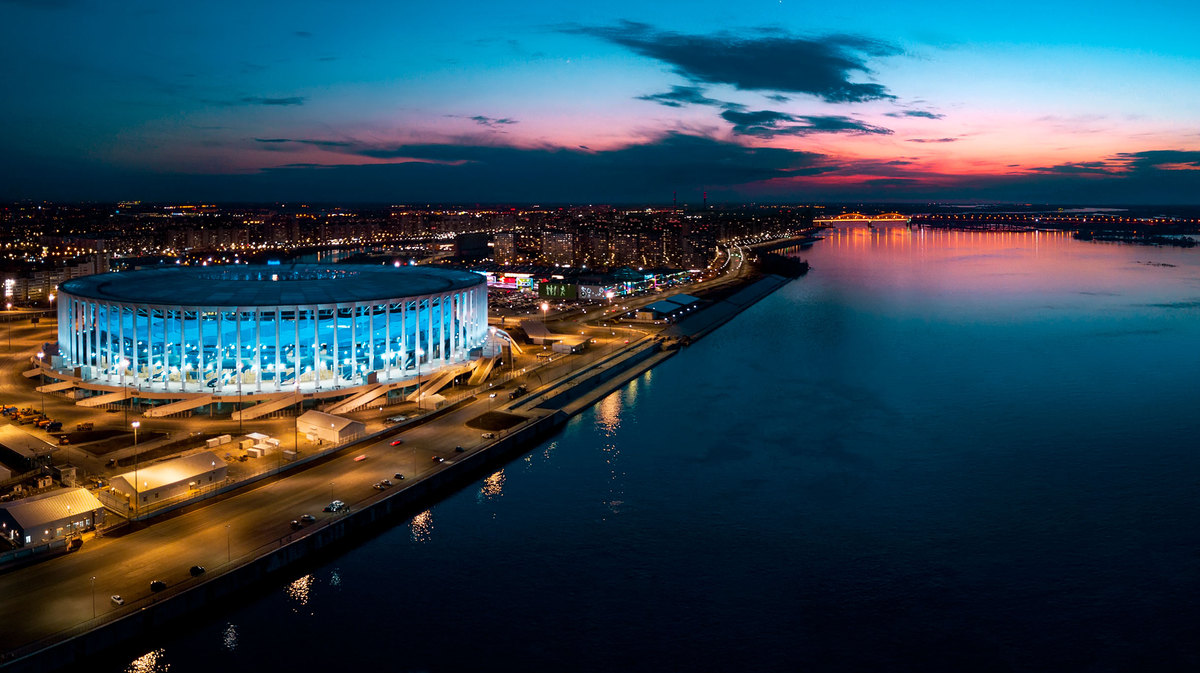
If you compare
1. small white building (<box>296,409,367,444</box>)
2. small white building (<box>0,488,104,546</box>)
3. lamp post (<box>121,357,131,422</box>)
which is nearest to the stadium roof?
lamp post (<box>121,357,131,422</box>)

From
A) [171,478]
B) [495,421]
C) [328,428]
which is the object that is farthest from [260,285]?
[171,478]

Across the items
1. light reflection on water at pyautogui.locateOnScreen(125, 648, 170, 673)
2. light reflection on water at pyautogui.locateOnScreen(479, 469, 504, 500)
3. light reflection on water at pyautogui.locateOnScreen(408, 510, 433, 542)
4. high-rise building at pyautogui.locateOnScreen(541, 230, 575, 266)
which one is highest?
high-rise building at pyautogui.locateOnScreen(541, 230, 575, 266)

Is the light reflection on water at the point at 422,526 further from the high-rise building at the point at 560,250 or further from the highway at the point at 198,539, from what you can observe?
the high-rise building at the point at 560,250

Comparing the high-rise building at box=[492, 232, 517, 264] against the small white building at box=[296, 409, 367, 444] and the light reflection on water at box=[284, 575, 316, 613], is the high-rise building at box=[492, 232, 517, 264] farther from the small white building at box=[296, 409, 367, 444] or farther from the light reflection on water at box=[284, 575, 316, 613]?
the light reflection on water at box=[284, 575, 316, 613]

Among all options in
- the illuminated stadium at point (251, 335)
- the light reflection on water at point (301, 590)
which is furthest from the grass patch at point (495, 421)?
the light reflection on water at point (301, 590)

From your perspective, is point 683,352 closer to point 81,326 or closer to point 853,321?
point 853,321

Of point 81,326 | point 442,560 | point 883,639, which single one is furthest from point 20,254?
point 883,639
